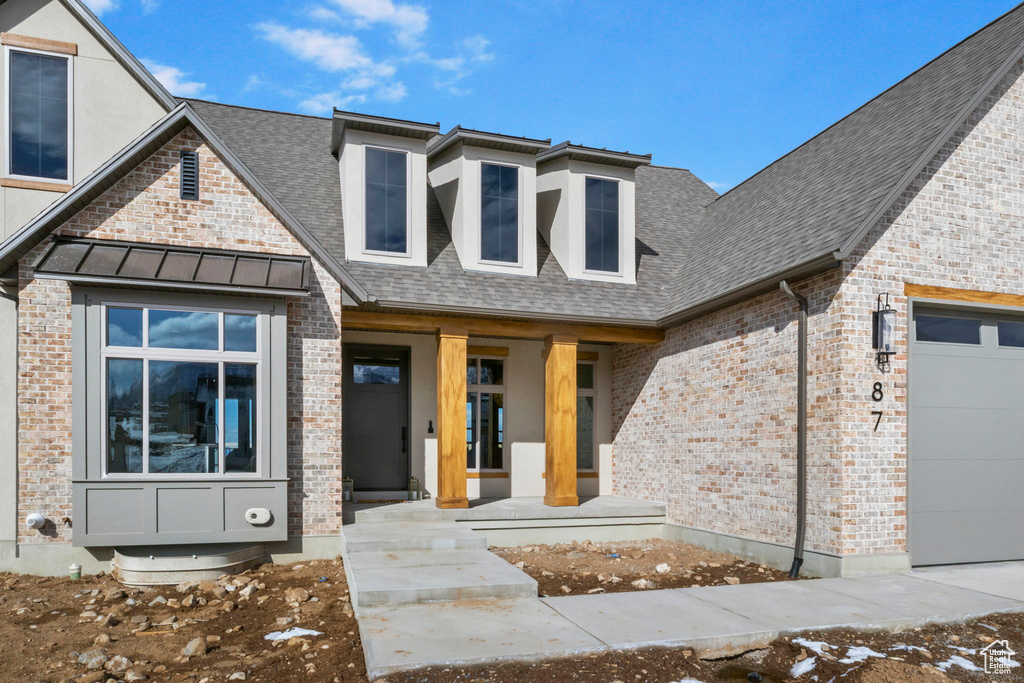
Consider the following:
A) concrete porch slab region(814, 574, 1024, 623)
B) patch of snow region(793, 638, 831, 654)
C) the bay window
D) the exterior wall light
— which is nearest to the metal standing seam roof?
the bay window

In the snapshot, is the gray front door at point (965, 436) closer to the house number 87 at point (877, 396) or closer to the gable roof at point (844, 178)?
the house number 87 at point (877, 396)

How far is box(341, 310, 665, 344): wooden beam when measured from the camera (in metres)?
10.7

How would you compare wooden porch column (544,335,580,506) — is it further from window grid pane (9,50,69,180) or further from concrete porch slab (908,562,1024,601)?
window grid pane (9,50,69,180)

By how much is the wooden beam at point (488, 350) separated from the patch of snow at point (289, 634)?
22.6 ft

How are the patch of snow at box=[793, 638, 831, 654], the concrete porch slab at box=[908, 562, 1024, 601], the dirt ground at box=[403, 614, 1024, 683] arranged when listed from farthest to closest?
the concrete porch slab at box=[908, 562, 1024, 601] → the patch of snow at box=[793, 638, 831, 654] → the dirt ground at box=[403, 614, 1024, 683]

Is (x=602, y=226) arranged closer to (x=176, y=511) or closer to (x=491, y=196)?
(x=491, y=196)

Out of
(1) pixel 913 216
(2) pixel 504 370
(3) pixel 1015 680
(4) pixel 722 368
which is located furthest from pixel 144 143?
(3) pixel 1015 680

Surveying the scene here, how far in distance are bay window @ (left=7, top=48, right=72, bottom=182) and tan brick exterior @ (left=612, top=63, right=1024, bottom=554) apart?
9250mm

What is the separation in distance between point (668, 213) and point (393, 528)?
9158mm

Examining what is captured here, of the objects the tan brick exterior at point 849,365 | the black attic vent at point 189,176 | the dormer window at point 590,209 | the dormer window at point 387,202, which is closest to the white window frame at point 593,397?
the dormer window at point 590,209

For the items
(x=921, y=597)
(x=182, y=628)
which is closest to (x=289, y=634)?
(x=182, y=628)

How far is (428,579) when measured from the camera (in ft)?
24.4

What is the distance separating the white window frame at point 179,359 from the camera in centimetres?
830

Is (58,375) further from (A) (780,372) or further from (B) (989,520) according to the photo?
(B) (989,520)
